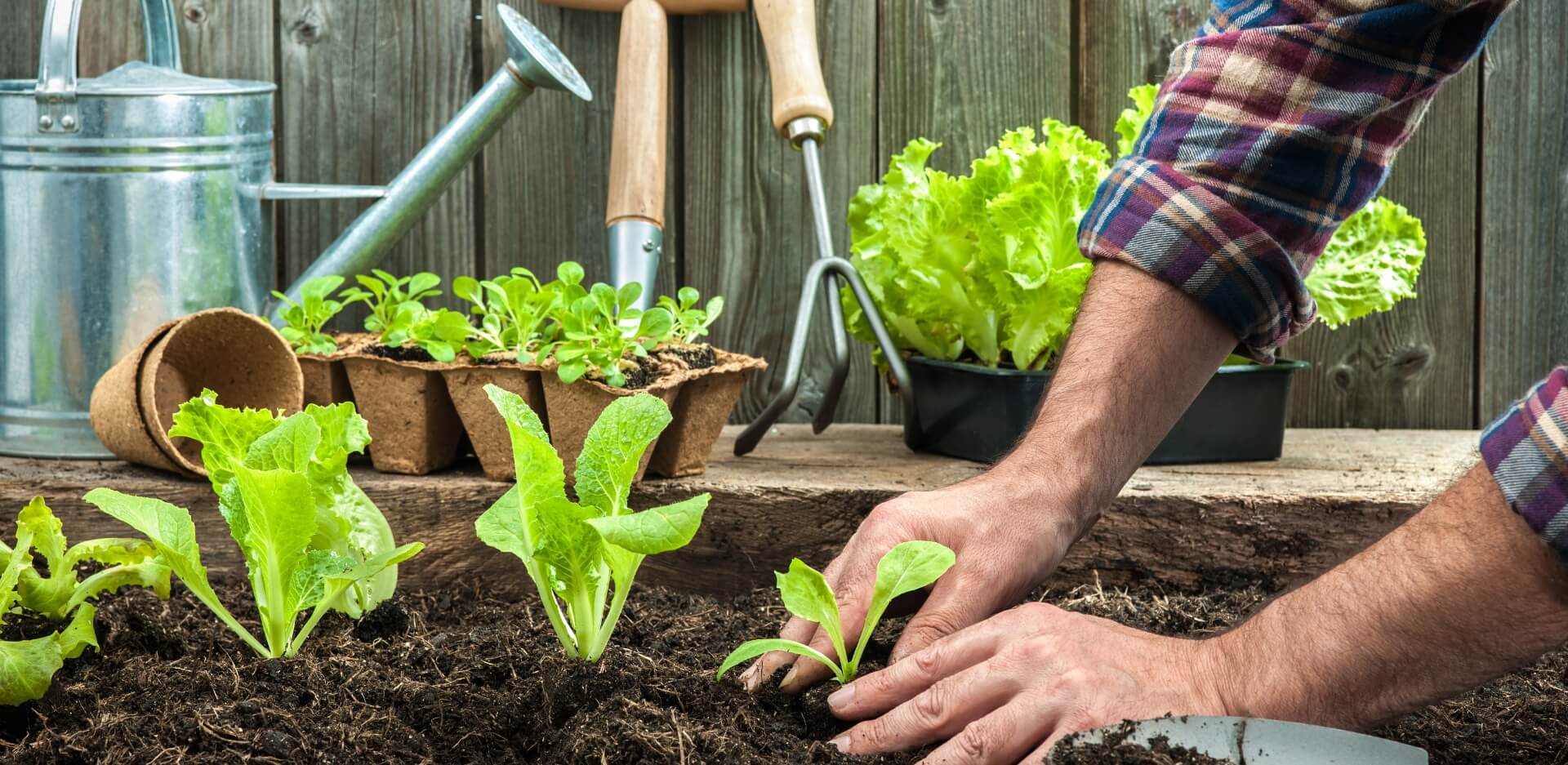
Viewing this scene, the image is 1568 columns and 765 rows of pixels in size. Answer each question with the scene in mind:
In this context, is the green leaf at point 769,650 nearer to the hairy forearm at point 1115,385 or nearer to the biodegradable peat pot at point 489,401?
the hairy forearm at point 1115,385

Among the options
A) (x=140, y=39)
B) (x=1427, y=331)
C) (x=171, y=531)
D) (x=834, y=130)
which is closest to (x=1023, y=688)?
(x=171, y=531)

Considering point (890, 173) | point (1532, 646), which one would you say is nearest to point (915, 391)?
point (890, 173)

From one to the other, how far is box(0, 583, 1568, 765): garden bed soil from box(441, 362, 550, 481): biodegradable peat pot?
0.29 meters

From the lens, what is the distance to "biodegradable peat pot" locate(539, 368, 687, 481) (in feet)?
4.42

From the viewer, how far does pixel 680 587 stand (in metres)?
1.38

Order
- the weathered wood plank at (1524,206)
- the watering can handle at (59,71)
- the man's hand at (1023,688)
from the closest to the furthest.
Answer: the man's hand at (1023,688) → the watering can handle at (59,71) → the weathered wood plank at (1524,206)

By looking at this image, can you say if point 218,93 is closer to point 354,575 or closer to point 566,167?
point 566,167

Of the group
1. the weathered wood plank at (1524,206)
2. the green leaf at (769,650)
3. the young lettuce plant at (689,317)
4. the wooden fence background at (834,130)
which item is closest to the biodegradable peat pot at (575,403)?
the young lettuce plant at (689,317)

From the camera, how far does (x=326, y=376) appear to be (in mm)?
1458

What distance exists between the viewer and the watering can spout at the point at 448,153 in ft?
5.18

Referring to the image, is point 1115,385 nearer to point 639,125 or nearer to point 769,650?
point 769,650

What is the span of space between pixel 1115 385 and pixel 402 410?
0.74 meters

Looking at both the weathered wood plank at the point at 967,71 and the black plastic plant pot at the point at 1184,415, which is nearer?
the black plastic plant pot at the point at 1184,415

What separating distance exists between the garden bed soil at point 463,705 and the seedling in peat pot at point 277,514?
0.04 m
